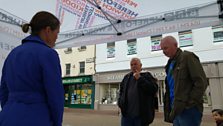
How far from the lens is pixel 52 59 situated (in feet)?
4.53

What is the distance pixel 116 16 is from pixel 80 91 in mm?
18516

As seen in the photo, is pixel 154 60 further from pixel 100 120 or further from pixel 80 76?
pixel 100 120

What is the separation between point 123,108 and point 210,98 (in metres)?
13.7

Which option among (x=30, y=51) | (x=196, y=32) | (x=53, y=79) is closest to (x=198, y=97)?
(x=53, y=79)

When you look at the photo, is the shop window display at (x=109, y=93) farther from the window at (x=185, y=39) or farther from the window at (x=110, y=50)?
the window at (x=185, y=39)

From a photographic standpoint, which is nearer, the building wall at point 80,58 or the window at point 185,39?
the window at point 185,39

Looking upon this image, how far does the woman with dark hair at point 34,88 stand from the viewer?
1.29 m

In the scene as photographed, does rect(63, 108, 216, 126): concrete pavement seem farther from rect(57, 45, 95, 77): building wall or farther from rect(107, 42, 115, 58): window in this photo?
rect(57, 45, 95, 77): building wall

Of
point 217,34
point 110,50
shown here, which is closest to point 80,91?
point 110,50

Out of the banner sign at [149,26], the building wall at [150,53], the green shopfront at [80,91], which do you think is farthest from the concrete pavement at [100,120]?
the green shopfront at [80,91]

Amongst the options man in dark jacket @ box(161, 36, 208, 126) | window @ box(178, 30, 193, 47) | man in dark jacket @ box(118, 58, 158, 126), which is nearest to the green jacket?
man in dark jacket @ box(161, 36, 208, 126)

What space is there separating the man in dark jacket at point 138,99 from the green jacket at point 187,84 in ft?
1.60

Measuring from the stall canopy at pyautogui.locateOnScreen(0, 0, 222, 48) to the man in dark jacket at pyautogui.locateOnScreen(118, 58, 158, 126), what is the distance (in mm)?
739

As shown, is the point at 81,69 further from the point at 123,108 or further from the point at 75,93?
the point at 123,108
